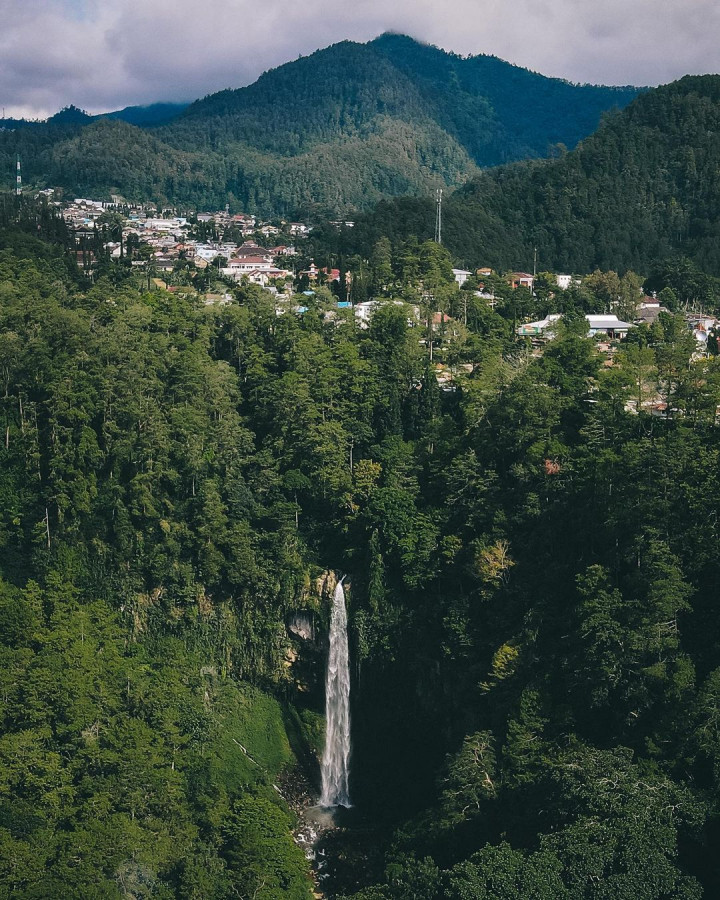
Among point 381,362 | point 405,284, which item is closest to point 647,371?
point 381,362

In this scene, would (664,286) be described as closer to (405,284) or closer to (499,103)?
(405,284)

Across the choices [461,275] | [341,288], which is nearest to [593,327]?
[341,288]

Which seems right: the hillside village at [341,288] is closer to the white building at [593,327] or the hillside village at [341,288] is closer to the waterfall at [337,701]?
the white building at [593,327]

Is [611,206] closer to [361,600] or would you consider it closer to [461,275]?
[461,275]

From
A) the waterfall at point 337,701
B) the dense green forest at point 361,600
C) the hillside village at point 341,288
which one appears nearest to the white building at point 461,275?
the hillside village at point 341,288

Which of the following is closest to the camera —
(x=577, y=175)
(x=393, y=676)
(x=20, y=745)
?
(x=20, y=745)
